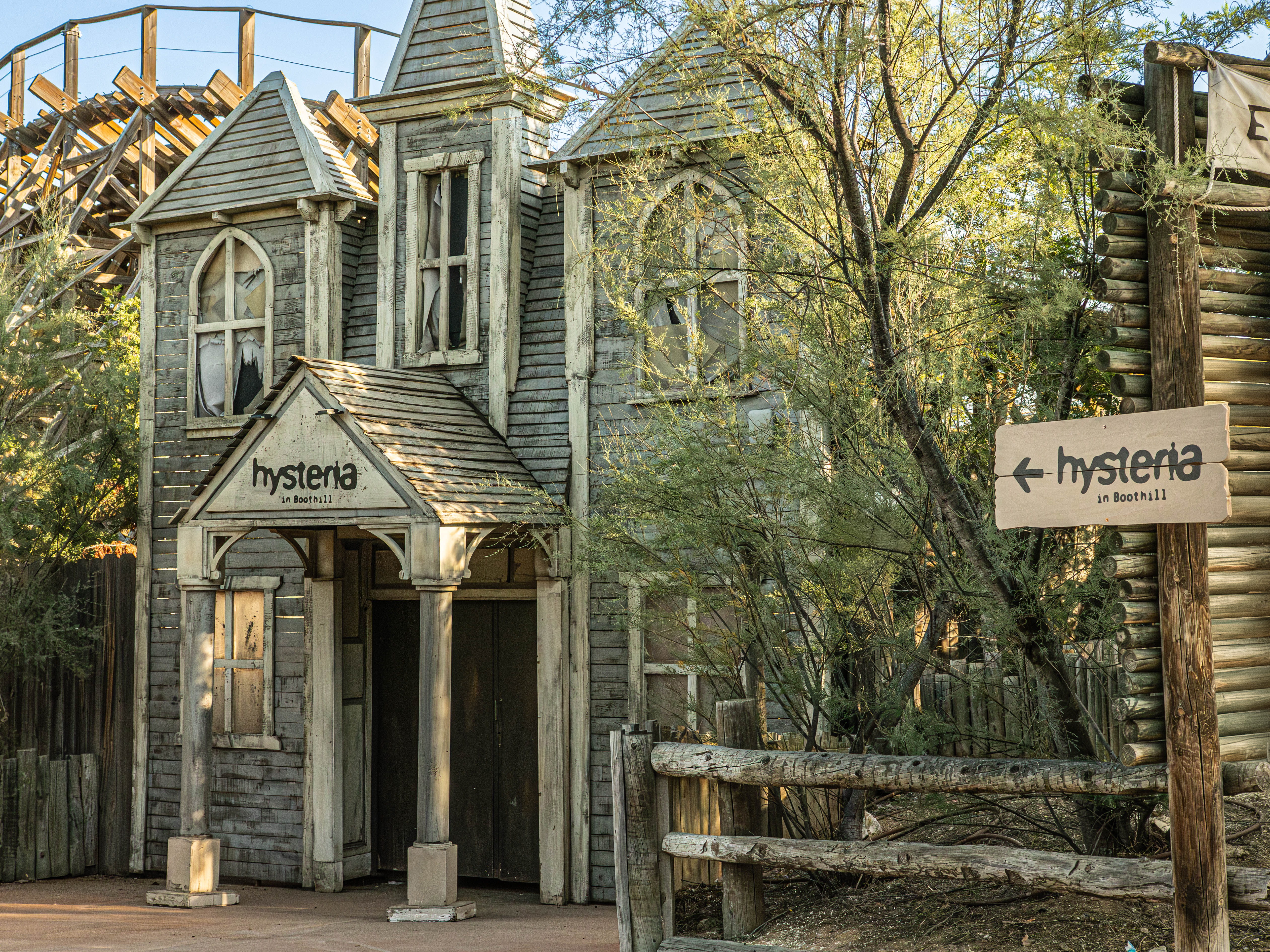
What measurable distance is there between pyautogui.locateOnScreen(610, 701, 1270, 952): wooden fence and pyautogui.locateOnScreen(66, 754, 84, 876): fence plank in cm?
787

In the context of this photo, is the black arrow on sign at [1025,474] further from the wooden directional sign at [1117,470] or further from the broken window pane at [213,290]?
the broken window pane at [213,290]

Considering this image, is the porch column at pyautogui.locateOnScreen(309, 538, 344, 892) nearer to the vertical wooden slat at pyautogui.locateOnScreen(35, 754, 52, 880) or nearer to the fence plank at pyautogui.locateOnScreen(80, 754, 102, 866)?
the fence plank at pyautogui.locateOnScreen(80, 754, 102, 866)

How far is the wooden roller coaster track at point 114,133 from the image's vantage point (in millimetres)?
16891

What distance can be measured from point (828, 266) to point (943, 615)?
2.10 metres

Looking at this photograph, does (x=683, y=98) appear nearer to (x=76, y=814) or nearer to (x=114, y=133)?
(x=76, y=814)

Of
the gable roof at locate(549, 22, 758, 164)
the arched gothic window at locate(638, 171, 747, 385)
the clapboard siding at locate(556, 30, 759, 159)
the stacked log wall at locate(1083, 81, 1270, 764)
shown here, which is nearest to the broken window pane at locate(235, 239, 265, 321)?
the clapboard siding at locate(556, 30, 759, 159)

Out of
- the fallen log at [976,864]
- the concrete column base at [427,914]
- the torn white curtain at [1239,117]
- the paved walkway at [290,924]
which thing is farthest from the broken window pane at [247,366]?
the torn white curtain at [1239,117]

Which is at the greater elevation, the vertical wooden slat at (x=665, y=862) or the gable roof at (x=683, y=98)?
the gable roof at (x=683, y=98)

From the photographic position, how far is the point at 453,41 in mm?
11219

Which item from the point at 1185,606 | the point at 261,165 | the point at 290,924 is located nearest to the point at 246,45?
the point at 261,165

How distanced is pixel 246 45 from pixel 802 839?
16.2m

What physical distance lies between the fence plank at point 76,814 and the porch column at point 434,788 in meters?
4.86

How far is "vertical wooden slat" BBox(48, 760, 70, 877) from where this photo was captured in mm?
11883

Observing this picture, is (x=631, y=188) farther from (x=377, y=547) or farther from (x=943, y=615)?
(x=377, y=547)
